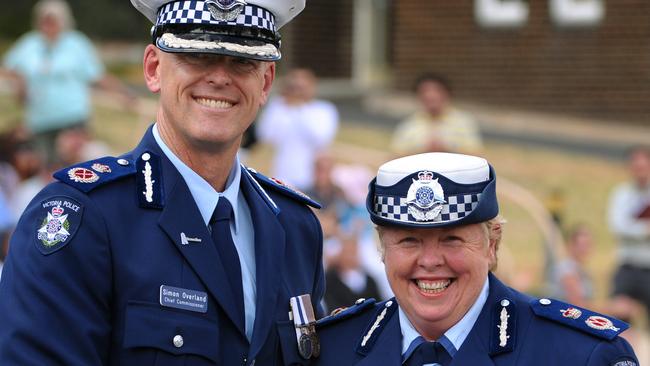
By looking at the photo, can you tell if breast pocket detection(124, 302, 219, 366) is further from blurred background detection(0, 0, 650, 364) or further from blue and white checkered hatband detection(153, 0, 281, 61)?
blurred background detection(0, 0, 650, 364)

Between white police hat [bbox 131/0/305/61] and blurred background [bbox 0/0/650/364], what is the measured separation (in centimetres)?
418

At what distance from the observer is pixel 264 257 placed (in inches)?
150

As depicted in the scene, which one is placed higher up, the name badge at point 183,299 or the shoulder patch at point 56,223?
the shoulder patch at point 56,223

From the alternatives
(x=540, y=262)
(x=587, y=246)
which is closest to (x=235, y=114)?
(x=587, y=246)

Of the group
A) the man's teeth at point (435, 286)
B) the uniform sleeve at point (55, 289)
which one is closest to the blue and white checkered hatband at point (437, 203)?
the man's teeth at point (435, 286)

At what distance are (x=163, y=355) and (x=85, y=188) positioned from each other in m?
0.50

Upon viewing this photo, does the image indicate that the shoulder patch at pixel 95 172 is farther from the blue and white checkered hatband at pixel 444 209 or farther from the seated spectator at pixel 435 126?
the seated spectator at pixel 435 126

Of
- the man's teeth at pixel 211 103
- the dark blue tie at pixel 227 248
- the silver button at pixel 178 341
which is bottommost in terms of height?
the silver button at pixel 178 341

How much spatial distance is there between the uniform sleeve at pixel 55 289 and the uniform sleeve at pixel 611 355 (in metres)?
1.30

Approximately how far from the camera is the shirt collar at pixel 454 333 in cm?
368

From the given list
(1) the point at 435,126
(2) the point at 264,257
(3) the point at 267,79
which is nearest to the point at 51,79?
(1) the point at 435,126

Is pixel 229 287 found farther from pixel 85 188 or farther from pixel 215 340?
pixel 85 188

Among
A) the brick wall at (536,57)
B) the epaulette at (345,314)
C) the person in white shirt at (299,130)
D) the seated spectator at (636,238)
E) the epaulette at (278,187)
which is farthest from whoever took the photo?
the brick wall at (536,57)

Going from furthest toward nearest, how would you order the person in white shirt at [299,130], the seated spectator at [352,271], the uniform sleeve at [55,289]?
the person in white shirt at [299,130], the seated spectator at [352,271], the uniform sleeve at [55,289]
